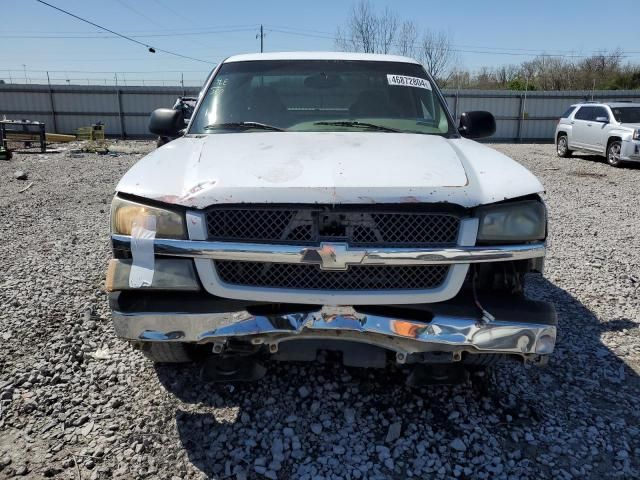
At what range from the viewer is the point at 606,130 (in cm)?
1509

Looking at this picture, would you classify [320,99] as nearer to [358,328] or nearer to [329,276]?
[329,276]

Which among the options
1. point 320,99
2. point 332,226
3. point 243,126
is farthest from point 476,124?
point 332,226

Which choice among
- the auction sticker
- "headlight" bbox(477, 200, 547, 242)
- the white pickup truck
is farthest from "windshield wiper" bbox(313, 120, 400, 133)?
"headlight" bbox(477, 200, 547, 242)

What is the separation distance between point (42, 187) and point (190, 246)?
32.4 ft

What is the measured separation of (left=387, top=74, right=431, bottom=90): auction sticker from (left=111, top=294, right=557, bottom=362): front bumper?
2.18 metres

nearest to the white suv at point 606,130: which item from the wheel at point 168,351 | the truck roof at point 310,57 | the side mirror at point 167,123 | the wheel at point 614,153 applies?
the wheel at point 614,153

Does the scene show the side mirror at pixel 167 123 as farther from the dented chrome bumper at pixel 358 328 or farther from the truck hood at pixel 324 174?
the dented chrome bumper at pixel 358 328

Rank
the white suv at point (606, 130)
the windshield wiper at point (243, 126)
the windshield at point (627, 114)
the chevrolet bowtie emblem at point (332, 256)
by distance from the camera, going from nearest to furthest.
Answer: the chevrolet bowtie emblem at point (332, 256), the windshield wiper at point (243, 126), the white suv at point (606, 130), the windshield at point (627, 114)

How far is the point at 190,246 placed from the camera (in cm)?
234

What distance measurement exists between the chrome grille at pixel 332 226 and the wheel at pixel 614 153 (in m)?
14.6

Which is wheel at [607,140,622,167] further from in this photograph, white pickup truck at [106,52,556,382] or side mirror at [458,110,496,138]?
white pickup truck at [106,52,556,382]

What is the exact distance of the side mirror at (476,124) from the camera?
13.2 ft

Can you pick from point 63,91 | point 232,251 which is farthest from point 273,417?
point 63,91

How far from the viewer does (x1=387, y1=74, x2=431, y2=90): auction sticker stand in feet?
13.2
